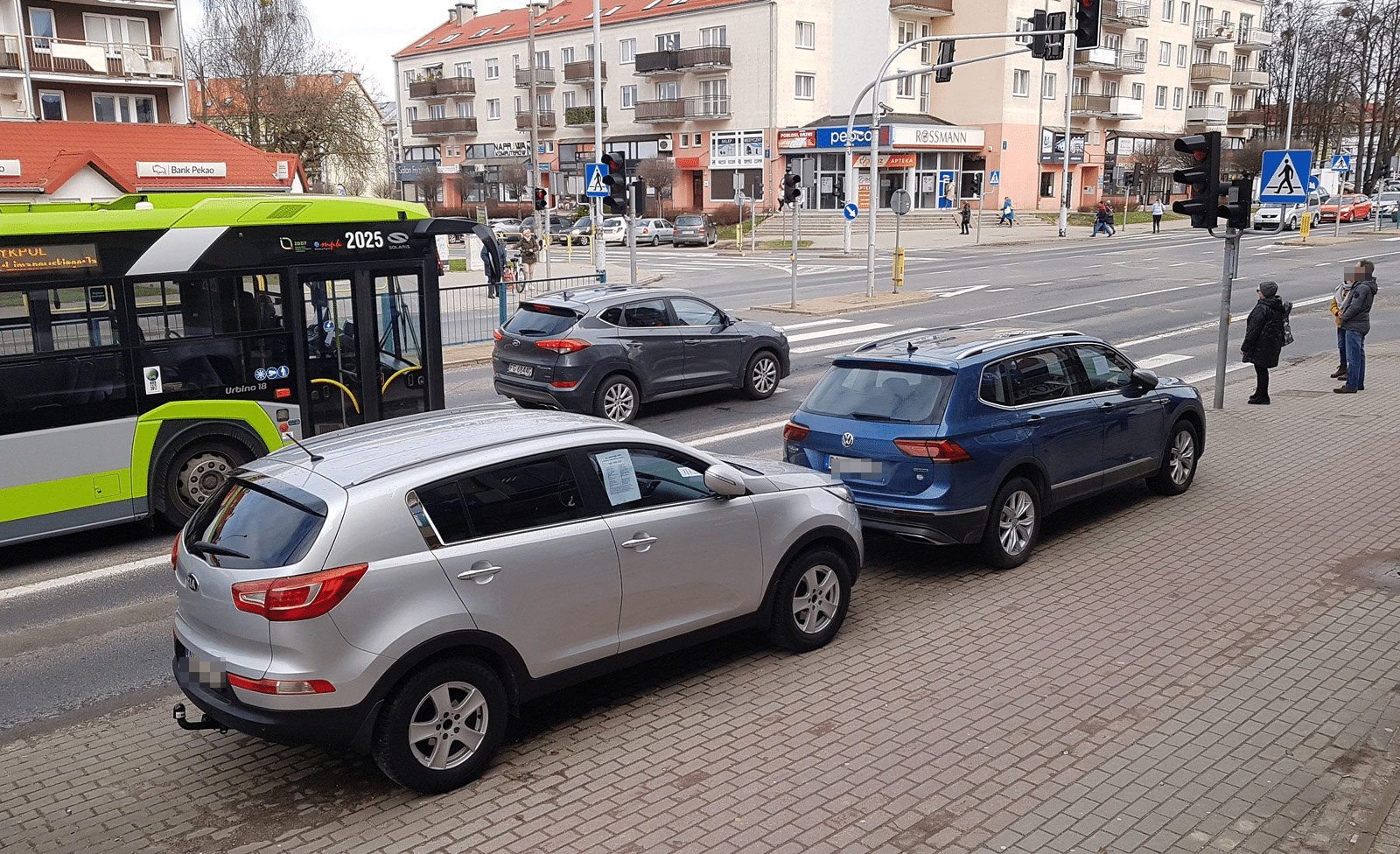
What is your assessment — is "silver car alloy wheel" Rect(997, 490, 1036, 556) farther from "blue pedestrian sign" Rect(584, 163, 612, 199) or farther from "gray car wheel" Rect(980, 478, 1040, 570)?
"blue pedestrian sign" Rect(584, 163, 612, 199)

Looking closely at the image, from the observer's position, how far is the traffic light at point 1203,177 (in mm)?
12727

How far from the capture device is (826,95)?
65.6 meters

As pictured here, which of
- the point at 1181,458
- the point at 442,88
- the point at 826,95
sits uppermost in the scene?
the point at 442,88

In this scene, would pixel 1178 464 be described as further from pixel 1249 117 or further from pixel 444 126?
pixel 1249 117

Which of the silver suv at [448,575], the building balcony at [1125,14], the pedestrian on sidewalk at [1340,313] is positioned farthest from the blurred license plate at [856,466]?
the building balcony at [1125,14]

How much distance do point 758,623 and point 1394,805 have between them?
318 cm

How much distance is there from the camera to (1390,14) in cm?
7906

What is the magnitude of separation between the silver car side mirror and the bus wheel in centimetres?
529

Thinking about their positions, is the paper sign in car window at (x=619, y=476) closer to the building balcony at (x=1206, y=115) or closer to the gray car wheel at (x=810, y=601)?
the gray car wheel at (x=810, y=601)

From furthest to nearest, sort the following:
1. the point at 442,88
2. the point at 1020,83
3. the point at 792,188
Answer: the point at 442,88
the point at 1020,83
the point at 792,188

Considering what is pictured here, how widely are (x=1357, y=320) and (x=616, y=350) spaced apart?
9691 millimetres

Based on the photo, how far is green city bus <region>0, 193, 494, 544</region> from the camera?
29.0 ft

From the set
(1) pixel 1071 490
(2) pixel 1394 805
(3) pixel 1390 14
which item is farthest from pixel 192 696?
(3) pixel 1390 14

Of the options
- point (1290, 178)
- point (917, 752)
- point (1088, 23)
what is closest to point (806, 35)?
point (1088, 23)
